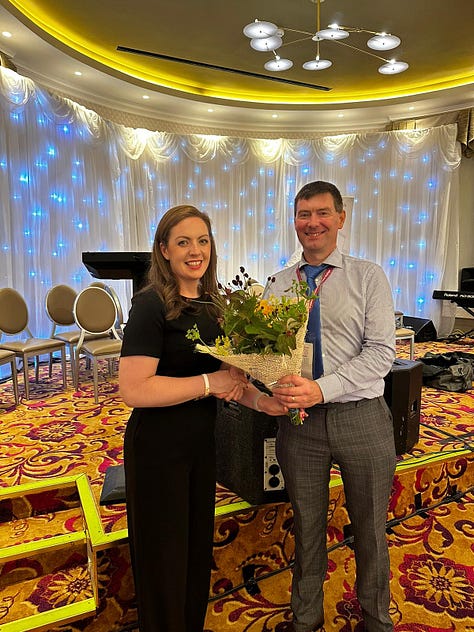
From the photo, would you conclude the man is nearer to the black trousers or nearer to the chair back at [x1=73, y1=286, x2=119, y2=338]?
the black trousers

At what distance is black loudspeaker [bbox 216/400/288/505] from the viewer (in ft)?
7.21

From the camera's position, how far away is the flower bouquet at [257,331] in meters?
1.28

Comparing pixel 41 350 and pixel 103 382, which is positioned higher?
pixel 41 350

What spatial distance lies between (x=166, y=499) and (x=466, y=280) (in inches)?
312

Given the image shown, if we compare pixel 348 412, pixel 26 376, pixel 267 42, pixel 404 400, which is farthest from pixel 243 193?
pixel 348 412

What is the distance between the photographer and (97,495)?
246cm

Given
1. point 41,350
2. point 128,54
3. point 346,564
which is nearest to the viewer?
point 346,564

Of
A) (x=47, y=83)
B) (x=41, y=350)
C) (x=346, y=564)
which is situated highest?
(x=47, y=83)

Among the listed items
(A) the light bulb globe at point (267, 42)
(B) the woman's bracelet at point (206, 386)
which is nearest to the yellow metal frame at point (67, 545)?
(B) the woman's bracelet at point (206, 386)

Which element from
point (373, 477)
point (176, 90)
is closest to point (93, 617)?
point (373, 477)

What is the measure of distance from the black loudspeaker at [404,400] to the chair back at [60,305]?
3.98m

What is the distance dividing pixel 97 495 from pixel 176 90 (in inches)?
254

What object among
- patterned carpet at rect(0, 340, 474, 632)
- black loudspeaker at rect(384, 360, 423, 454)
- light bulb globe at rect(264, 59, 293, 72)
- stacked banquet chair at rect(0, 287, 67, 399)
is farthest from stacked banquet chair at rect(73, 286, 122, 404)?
light bulb globe at rect(264, 59, 293, 72)

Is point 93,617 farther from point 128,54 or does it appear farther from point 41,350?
point 128,54
